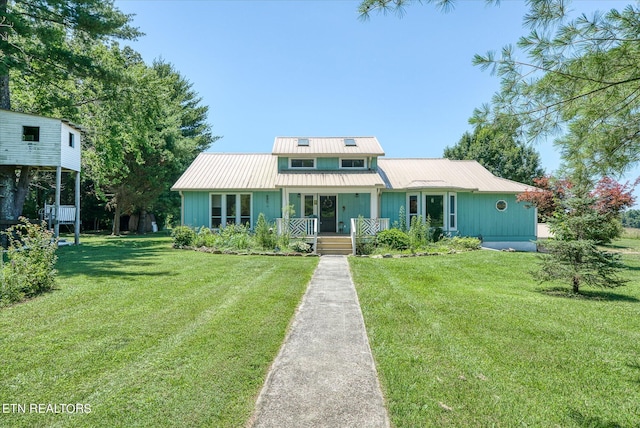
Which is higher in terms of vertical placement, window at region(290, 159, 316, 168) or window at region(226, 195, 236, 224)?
window at region(290, 159, 316, 168)

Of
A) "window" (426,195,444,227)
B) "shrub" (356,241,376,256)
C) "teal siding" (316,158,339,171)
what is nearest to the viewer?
"shrub" (356,241,376,256)

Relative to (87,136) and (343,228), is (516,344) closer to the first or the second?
(343,228)

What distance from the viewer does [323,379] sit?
10.6ft

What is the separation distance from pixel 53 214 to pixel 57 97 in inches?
220

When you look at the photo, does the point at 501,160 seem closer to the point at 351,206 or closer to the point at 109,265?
the point at 351,206

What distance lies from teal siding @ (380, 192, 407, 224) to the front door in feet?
8.05

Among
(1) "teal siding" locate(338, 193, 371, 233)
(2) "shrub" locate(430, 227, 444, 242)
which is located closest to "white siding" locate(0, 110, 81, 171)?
(1) "teal siding" locate(338, 193, 371, 233)

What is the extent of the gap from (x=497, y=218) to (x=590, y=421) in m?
16.3

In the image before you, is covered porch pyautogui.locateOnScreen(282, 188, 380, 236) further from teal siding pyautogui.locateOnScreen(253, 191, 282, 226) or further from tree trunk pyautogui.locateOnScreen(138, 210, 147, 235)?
tree trunk pyautogui.locateOnScreen(138, 210, 147, 235)

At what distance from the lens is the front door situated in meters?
17.3

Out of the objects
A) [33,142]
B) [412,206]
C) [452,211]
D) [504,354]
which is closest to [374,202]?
[412,206]

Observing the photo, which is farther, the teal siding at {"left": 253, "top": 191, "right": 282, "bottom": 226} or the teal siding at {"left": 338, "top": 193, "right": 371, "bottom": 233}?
the teal siding at {"left": 338, "top": 193, "right": 371, "bottom": 233}

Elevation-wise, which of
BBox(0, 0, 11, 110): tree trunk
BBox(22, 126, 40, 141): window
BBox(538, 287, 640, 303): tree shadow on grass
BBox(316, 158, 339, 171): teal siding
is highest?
BBox(0, 0, 11, 110): tree trunk

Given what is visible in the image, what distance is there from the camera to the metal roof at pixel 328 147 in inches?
679
